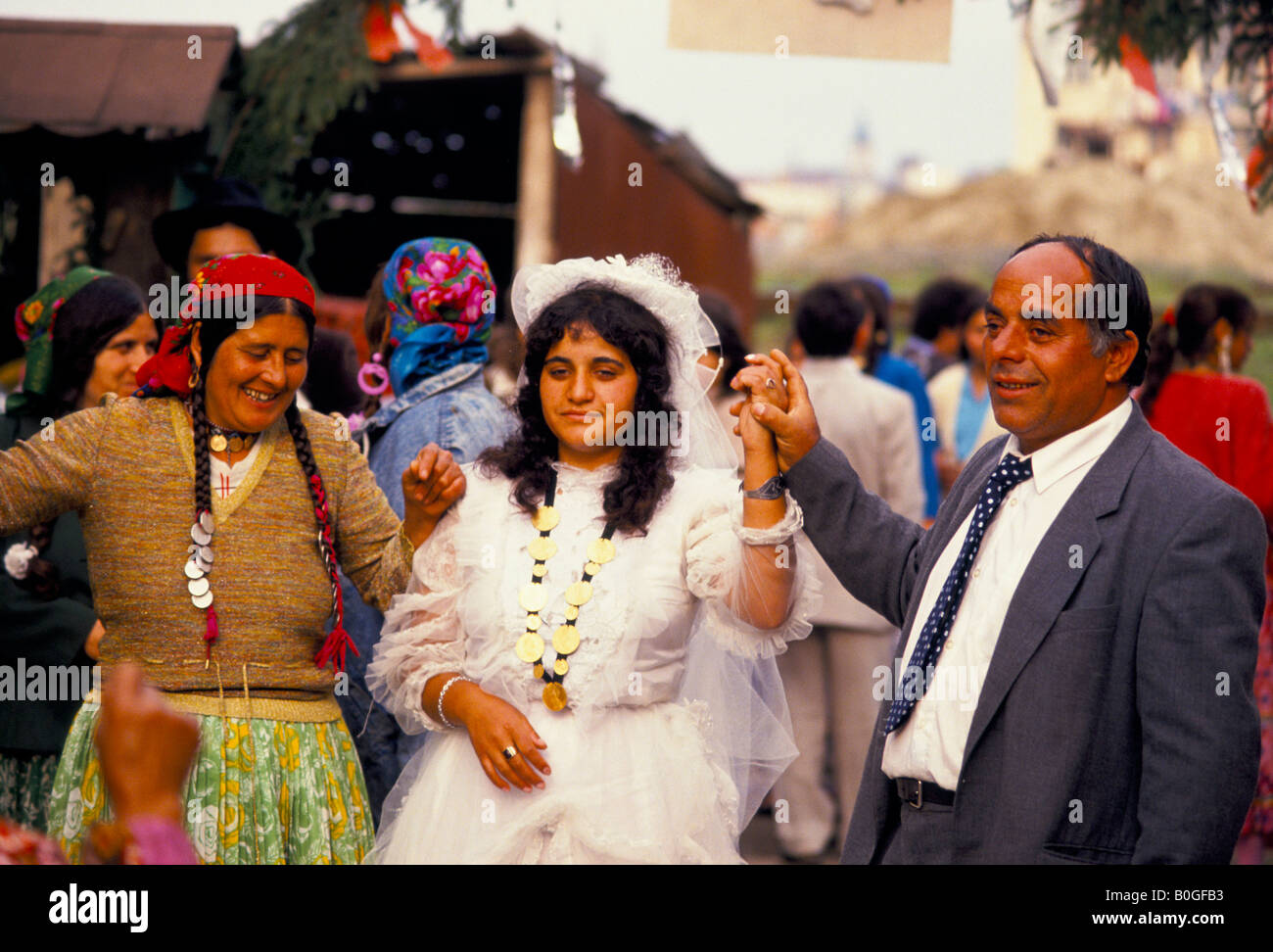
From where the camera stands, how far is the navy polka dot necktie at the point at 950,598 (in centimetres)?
258

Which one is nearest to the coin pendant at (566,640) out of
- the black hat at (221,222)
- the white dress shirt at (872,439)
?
the black hat at (221,222)

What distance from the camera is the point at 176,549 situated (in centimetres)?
286

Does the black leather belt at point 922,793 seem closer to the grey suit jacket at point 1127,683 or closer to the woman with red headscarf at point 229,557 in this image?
the grey suit jacket at point 1127,683

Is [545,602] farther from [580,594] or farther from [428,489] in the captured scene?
[428,489]

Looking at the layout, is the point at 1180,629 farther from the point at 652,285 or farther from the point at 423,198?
the point at 423,198

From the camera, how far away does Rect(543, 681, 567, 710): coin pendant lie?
9.27ft

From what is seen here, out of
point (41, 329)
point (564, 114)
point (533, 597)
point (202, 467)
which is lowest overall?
point (533, 597)

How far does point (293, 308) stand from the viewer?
296 cm

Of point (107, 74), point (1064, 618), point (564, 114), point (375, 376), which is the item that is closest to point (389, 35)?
point (564, 114)

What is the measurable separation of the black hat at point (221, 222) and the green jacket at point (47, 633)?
952 millimetres

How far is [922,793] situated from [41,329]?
108 inches

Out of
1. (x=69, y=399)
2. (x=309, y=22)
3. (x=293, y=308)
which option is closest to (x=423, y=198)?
(x=309, y=22)

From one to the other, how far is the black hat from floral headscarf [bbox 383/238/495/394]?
0.73m
